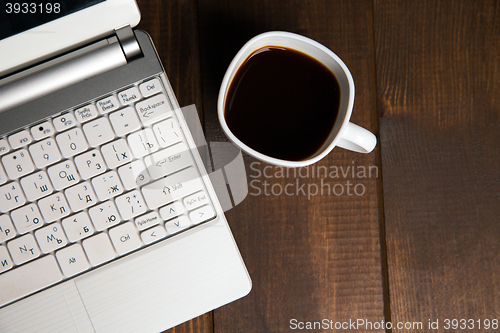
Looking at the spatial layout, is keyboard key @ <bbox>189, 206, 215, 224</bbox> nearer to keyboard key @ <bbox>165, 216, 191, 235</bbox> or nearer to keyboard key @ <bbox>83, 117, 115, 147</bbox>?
keyboard key @ <bbox>165, 216, 191, 235</bbox>

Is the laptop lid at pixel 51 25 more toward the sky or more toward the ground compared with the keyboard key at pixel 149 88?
more toward the sky

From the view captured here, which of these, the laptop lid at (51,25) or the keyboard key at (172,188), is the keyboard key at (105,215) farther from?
the laptop lid at (51,25)

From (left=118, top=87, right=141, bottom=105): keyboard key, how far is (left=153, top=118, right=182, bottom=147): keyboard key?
0.12 ft

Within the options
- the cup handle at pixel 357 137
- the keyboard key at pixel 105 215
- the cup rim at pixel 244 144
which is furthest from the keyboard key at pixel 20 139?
the cup handle at pixel 357 137

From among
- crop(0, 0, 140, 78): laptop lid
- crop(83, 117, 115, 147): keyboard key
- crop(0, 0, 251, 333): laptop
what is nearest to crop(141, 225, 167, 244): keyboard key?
crop(0, 0, 251, 333): laptop

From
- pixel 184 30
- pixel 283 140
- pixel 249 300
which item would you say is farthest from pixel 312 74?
pixel 249 300

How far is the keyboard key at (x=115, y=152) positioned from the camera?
36 centimetres

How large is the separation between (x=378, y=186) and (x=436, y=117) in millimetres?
119

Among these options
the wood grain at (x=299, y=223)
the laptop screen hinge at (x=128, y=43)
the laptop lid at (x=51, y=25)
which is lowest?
the wood grain at (x=299, y=223)

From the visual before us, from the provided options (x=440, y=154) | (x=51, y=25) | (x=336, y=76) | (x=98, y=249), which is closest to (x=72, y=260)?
(x=98, y=249)

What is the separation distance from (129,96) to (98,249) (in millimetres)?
169

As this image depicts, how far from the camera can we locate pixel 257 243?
0.43m

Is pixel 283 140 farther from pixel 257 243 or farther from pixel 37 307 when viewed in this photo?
pixel 37 307

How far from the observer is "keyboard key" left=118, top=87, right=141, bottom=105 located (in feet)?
1.20
